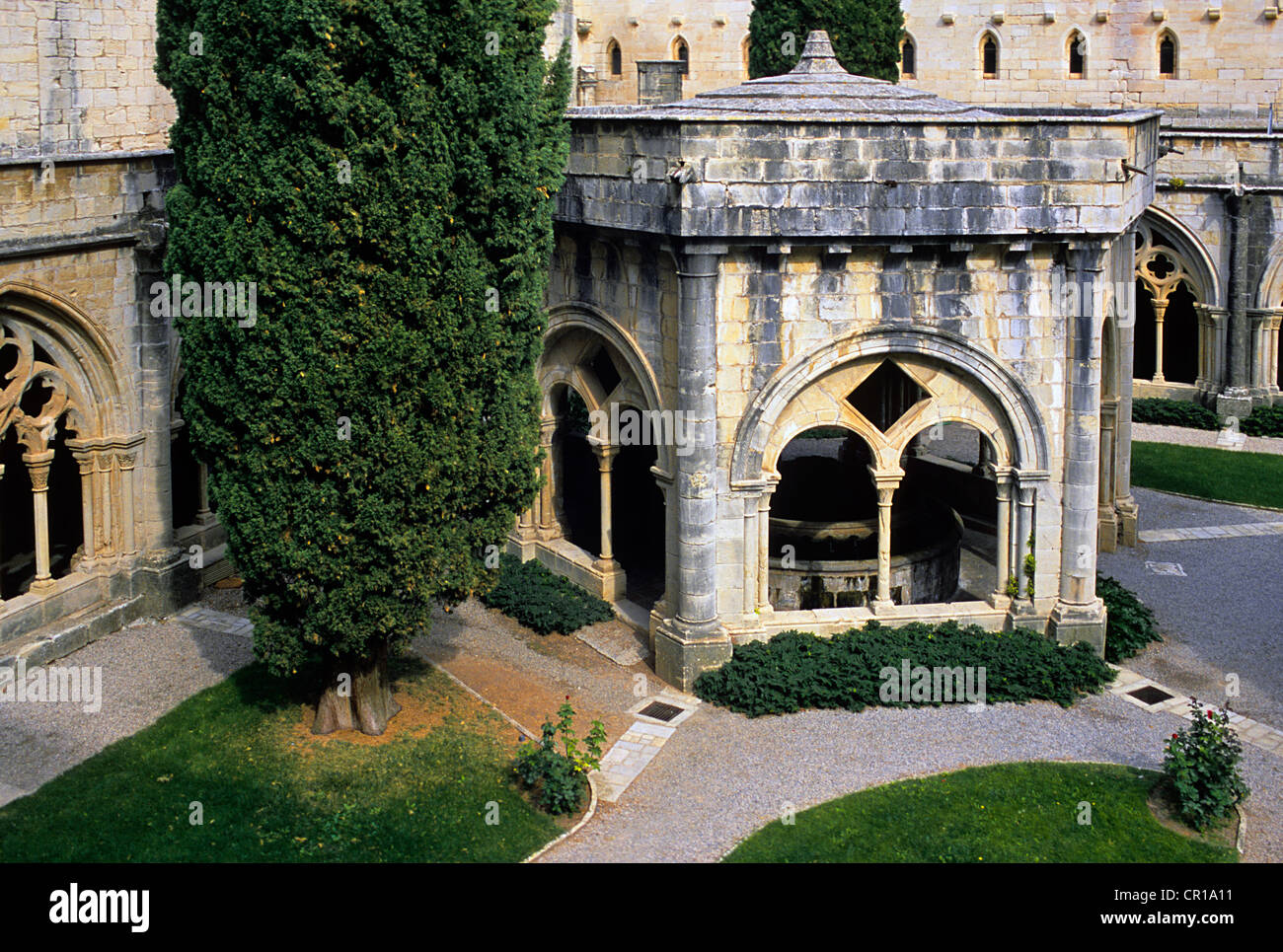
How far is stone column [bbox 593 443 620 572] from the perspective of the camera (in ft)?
79.2

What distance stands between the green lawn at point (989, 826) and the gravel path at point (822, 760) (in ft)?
0.98

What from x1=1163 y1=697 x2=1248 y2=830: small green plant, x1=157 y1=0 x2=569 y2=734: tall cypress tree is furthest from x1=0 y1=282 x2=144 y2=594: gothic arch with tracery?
x1=1163 y1=697 x2=1248 y2=830: small green plant

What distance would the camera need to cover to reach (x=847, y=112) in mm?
21188

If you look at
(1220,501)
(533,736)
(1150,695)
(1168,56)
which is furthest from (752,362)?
(1168,56)

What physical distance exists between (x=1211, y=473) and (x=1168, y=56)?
703 inches

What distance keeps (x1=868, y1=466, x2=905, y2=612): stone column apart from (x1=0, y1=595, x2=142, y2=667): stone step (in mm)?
10289

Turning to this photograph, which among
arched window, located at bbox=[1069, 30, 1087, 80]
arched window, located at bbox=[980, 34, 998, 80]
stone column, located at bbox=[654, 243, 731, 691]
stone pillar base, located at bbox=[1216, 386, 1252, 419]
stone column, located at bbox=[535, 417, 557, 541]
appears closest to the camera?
stone column, located at bbox=[654, 243, 731, 691]

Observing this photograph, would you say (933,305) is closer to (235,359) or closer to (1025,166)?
(1025,166)

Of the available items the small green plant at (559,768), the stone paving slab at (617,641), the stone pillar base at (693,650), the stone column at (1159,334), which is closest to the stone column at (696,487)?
the stone pillar base at (693,650)

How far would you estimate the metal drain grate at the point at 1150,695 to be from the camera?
849 inches

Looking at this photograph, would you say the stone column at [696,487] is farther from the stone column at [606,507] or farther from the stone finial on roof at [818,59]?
the stone finial on roof at [818,59]

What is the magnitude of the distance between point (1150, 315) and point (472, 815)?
96.6 feet

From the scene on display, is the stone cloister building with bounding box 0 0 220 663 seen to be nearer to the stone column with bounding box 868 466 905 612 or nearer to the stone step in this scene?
the stone step

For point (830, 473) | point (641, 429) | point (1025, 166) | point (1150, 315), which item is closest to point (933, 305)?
point (1025, 166)
